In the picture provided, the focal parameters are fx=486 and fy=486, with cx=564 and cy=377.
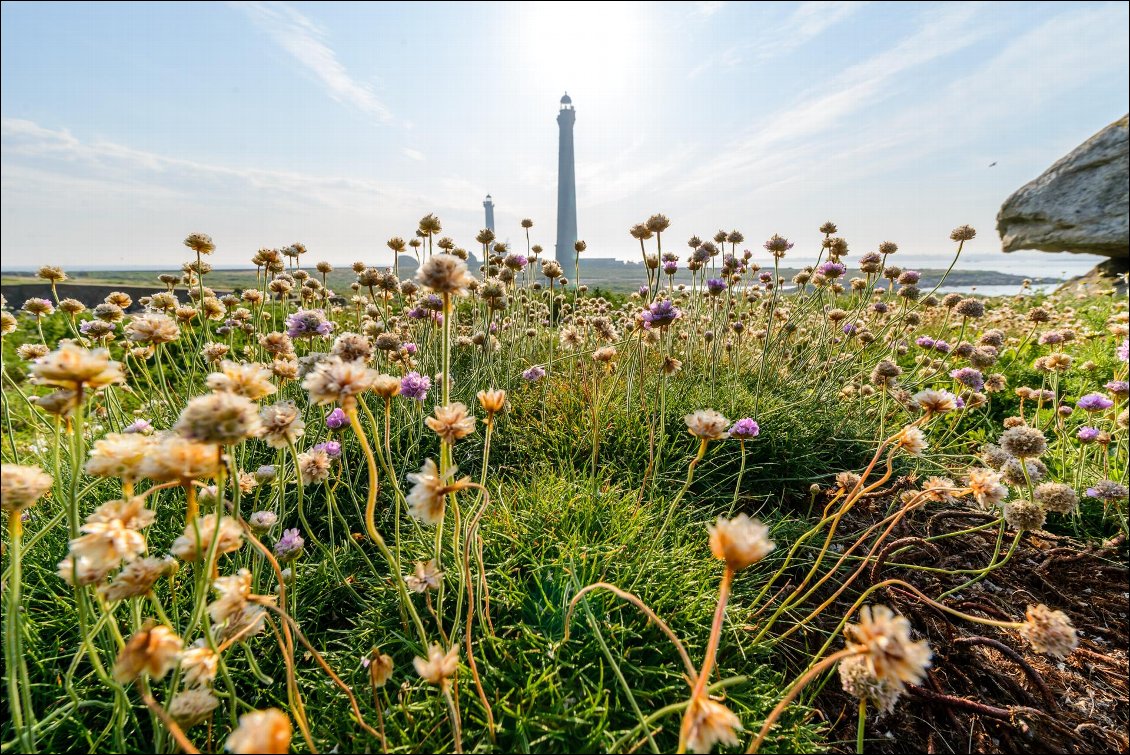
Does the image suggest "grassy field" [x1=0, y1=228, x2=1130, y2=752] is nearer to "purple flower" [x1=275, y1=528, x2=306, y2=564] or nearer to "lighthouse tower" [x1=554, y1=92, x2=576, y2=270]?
"purple flower" [x1=275, y1=528, x2=306, y2=564]

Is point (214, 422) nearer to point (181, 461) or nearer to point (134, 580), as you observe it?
point (181, 461)

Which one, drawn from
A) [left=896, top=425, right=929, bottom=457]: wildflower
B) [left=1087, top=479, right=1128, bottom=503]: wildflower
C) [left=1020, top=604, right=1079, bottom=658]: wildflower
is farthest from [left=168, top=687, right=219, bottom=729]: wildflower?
[left=1087, top=479, right=1128, bottom=503]: wildflower

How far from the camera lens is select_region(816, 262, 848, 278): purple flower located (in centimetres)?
317

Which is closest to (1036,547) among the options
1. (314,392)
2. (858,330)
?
(858,330)

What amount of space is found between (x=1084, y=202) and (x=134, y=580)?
15.7 m

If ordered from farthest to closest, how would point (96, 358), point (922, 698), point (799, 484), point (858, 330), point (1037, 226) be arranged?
point (1037, 226) < point (858, 330) < point (799, 484) < point (922, 698) < point (96, 358)

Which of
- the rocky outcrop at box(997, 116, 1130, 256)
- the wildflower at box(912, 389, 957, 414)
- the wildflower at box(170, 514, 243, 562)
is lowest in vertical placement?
the wildflower at box(170, 514, 243, 562)

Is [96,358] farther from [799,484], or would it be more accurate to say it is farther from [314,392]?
[799,484]

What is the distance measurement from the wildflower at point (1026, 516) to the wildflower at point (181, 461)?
200 cm

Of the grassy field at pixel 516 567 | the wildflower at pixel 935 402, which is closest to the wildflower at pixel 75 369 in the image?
the grassy field at pixel 516 567

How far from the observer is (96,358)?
814 millimetres

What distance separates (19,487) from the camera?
2.68ft

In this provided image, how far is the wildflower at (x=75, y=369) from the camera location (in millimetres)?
758

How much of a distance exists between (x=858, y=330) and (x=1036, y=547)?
1.54m
